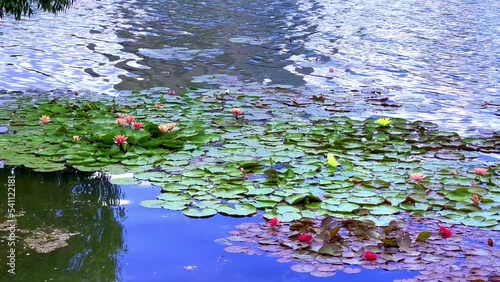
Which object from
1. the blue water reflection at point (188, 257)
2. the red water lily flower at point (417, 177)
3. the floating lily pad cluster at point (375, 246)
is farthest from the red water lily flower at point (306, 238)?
the red water lily flower at point (417, 177)

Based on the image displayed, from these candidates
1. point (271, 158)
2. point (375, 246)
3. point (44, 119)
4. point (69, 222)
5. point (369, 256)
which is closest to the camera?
point (369, 256)

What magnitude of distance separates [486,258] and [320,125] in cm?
275

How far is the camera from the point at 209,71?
924 cm

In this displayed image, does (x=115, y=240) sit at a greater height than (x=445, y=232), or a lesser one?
lesser

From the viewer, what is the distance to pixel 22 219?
396cm

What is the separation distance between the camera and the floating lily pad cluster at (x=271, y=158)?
4156 mm

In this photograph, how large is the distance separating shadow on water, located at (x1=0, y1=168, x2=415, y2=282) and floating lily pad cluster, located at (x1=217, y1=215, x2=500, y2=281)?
7 centimetres

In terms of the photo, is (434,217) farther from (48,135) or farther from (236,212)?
(48,135)

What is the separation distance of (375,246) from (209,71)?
19.6 feet

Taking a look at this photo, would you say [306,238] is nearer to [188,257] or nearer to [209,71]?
[188,257]

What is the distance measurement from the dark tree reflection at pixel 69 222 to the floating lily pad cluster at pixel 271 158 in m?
0.17

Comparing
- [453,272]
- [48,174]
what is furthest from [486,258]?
[48,174]

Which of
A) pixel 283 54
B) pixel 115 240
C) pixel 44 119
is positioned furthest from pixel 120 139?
pixel 283 54

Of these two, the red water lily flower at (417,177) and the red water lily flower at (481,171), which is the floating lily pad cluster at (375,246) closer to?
the red water lily flower at (417,177)
